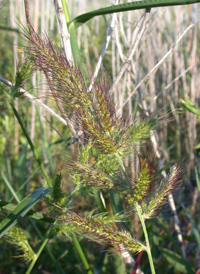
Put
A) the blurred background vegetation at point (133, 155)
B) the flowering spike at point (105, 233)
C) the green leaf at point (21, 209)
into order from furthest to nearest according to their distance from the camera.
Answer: the blurred background vegetation at point (133, 155) < the green leaf at point (21, 209) < the flowering spike at point (105, 233)

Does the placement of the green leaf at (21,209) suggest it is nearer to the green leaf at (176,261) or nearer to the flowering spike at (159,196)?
the flowering spike at (159,196)

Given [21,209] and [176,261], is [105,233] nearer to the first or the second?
[21,209]

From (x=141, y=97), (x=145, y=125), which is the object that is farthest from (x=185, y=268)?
(x=145, y=125)

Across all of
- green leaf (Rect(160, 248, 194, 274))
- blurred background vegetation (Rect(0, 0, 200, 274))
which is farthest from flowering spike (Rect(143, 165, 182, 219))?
green leaf (Rect(160, 248, 194, 274))

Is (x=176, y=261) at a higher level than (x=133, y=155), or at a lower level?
lower

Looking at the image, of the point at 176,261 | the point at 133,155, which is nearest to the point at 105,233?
the point at 133,155

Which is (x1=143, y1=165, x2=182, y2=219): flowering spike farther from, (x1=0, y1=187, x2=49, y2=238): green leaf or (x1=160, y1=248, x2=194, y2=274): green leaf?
(x1=160, y1=248, x2=194, y2=274): green leaf

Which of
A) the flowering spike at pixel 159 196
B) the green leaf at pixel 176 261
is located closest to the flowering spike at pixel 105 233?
the flowering spike at pixel 159 196

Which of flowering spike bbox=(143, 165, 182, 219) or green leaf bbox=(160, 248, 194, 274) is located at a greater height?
flowering spike bbox=(143, 165, 182, 219)
